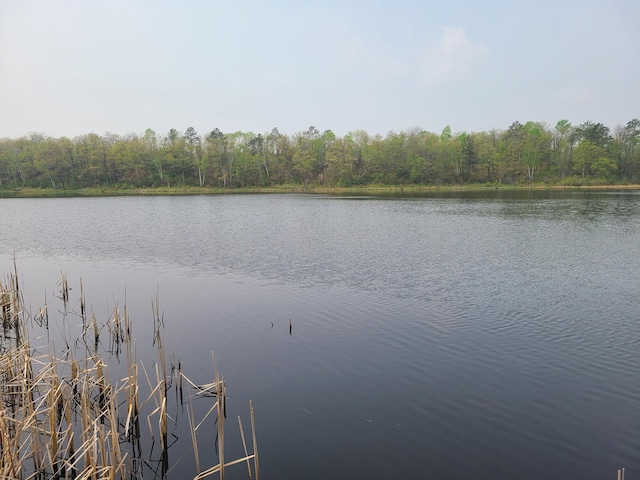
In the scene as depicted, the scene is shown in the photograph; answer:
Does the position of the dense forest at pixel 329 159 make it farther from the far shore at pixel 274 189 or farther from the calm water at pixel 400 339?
the calm water at pixel 400 339

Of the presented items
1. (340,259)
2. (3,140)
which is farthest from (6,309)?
(3,140)

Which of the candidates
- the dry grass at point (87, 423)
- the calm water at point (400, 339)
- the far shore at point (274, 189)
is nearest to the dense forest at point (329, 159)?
the far shore at point (274, 189)

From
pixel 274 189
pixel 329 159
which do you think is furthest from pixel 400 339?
pixel 329 159

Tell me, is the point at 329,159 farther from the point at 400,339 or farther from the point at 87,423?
the point at 87,423

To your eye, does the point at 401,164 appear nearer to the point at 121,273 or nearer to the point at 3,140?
the point at 121,273

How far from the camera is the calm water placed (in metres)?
7.12

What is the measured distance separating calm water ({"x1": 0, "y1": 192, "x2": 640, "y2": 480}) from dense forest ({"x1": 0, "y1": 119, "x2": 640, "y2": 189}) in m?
89.4

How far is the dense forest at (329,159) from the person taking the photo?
109m

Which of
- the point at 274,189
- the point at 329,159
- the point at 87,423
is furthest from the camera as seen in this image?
the point at 329,159

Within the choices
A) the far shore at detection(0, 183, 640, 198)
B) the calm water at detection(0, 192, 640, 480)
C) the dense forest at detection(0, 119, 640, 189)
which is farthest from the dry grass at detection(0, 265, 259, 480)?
the dense forest at detection(0, 119, 640, 189)

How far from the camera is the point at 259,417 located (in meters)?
8.10

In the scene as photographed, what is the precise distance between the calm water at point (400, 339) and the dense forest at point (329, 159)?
89.4 meters

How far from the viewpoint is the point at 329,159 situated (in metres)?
118

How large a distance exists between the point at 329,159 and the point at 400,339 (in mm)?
109134
